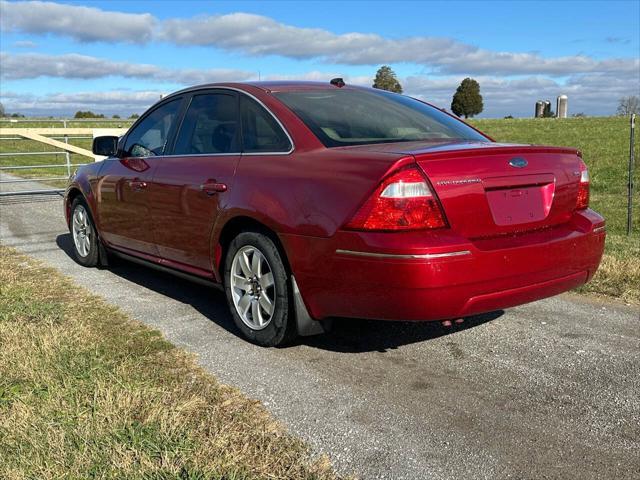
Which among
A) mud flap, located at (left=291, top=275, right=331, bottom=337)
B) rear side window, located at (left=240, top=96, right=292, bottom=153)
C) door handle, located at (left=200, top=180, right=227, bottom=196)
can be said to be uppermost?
rear side window, located at (left=240, top=96, right=292, bottom=153)

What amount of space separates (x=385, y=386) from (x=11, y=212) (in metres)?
9.10

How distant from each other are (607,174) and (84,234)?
15.4 m

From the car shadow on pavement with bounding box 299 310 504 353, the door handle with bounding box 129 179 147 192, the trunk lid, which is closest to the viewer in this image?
the trunk lid

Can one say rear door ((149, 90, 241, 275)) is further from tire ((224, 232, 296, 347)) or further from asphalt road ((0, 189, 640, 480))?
asphalt road ((0, 189, 640, 480))

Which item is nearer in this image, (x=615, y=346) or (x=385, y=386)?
(x=385, y=386)

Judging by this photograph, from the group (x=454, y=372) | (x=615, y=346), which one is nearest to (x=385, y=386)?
(x=454, y=372)

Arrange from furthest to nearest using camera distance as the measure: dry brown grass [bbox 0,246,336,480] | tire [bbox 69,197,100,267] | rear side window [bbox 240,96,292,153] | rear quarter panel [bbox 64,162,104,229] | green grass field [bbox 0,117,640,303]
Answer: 1. tire [bbox 69,197,100,267]
2. rear quarter panel [bbox 64,162,104,229]
3. green grass field [bbox 0,117,640,303]
4. rear side window [bbox 240,96,292,153]
5. dry brown grass [bbox 0,246,336,480]

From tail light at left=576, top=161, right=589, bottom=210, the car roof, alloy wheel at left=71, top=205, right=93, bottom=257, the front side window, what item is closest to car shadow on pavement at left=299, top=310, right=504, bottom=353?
tail light at left=576, top=161, right=589, bottom=210

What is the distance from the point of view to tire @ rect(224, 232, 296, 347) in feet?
12.2

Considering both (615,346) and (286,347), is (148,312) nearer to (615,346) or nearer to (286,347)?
(286,347)

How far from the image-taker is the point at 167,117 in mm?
5094

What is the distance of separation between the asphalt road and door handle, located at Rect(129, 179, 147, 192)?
34.8 inches

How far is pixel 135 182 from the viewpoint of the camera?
201 inches

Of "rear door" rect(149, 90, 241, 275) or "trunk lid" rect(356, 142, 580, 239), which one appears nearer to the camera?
"trunk lid" rect(356, 142, 580, 239)
